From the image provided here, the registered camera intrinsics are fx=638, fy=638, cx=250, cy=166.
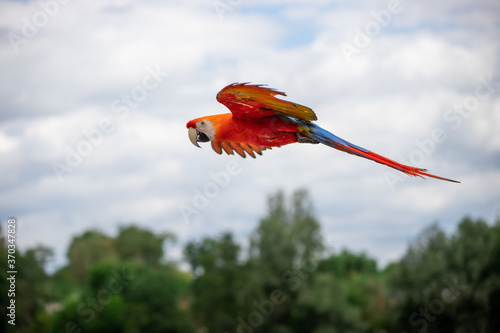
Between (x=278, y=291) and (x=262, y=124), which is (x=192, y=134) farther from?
(x=278, y=291)

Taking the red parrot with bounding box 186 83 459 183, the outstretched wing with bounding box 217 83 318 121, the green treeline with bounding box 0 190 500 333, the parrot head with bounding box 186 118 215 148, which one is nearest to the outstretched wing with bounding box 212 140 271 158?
the red parrot with bounding box 186 83 459 183

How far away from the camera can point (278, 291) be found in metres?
45.6

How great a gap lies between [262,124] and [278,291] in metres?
41.3

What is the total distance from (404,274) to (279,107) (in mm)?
39101

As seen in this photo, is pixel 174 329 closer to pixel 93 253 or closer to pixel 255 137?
pixel 93 253

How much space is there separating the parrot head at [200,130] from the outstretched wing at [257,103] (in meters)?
0.25

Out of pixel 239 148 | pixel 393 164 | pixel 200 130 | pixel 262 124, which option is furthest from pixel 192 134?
pixel 393 164

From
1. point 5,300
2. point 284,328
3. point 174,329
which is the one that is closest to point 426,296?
point 284,328

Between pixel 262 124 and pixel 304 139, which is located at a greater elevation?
pixel 262 124

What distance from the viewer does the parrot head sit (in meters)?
5.32

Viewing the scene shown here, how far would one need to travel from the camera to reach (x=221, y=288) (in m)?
47.0

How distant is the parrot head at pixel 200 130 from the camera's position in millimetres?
5320

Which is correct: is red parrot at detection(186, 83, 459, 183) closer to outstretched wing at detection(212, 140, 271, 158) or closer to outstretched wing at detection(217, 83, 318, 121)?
outstretched wing at detection(217, 83, 318, 121)

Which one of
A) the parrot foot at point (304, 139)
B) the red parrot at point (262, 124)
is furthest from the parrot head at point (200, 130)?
the parrot foot at point (304, 139)
